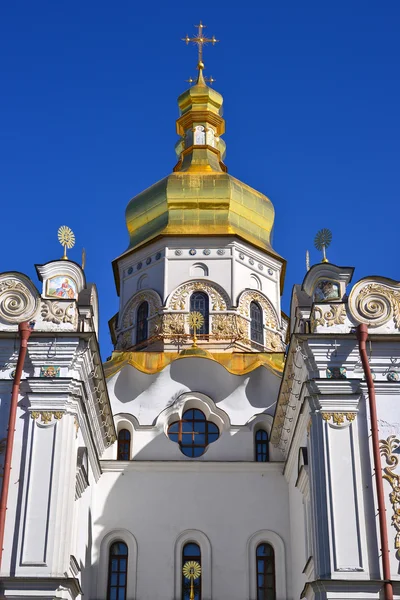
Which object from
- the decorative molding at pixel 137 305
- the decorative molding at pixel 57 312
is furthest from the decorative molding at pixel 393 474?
the decorative molding at pixel 137 305

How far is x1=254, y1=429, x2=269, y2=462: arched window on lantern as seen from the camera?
2128 cm

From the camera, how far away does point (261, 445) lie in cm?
2155

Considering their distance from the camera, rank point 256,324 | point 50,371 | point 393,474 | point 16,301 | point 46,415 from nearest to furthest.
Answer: point 393,474 → point 46,415 → point 50,371 → point 16,301 → point 256,324

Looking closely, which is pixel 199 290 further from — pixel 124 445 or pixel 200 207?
pixel 124 445

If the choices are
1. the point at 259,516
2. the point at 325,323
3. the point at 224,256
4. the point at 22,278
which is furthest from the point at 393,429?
the point at 224,256

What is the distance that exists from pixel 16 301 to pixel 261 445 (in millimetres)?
7250

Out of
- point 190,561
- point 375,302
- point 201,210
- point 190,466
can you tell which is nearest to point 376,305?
point 375,302

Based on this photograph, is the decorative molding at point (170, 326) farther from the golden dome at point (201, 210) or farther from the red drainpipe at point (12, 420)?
the red drainpipe at point (12, 420)

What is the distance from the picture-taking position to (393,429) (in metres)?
16.0

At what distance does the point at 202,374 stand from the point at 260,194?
7278 millimetres

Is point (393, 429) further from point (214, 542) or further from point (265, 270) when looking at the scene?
point (265, 270)

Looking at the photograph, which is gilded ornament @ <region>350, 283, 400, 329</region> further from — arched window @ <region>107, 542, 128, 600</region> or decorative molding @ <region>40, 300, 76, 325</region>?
arched window @ <region>107, 542, 128, 600</region>

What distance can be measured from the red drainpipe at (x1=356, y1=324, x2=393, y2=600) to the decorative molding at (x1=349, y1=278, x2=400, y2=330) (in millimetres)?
635

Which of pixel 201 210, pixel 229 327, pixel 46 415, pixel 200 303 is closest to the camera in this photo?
pixel 46 415
